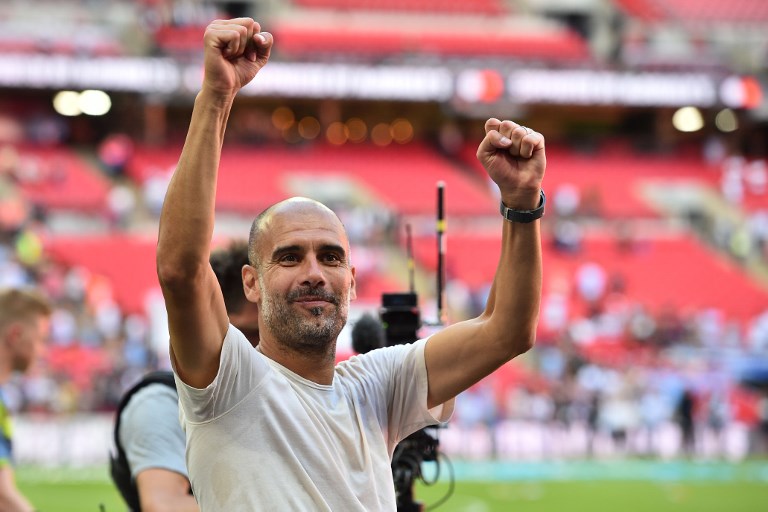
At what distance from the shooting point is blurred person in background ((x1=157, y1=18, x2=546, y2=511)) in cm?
291

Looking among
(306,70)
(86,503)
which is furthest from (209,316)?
(306,70)

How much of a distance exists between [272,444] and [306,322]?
0.37 m

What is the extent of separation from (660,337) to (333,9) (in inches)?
688

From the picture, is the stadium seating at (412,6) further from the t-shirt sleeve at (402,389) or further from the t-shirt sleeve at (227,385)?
the t-shirt sleeve at (227,385)

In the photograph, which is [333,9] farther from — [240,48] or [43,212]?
[240,48]

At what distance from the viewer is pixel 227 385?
118 inches

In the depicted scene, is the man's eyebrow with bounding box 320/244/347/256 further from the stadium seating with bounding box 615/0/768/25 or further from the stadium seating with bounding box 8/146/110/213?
the stadium seating with bounding box 615/0/768/25

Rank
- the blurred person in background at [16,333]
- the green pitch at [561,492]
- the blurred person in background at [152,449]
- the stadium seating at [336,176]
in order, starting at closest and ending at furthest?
the blurred person in background at [152,449] → the blurred person in background at [16,333] → the green pitch at [561,492] → the stadium seating at [336,176]

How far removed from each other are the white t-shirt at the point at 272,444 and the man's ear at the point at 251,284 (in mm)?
210

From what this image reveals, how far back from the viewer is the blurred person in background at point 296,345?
2912 millimetres

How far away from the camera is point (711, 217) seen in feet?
109

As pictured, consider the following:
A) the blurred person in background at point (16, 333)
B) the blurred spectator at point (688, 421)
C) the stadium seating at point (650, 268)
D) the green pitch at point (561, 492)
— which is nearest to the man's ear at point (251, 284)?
the blurred person in background at point (16, 333)

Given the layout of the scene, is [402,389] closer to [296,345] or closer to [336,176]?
[296,345]

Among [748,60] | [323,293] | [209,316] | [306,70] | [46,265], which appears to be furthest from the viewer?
[748,60]
